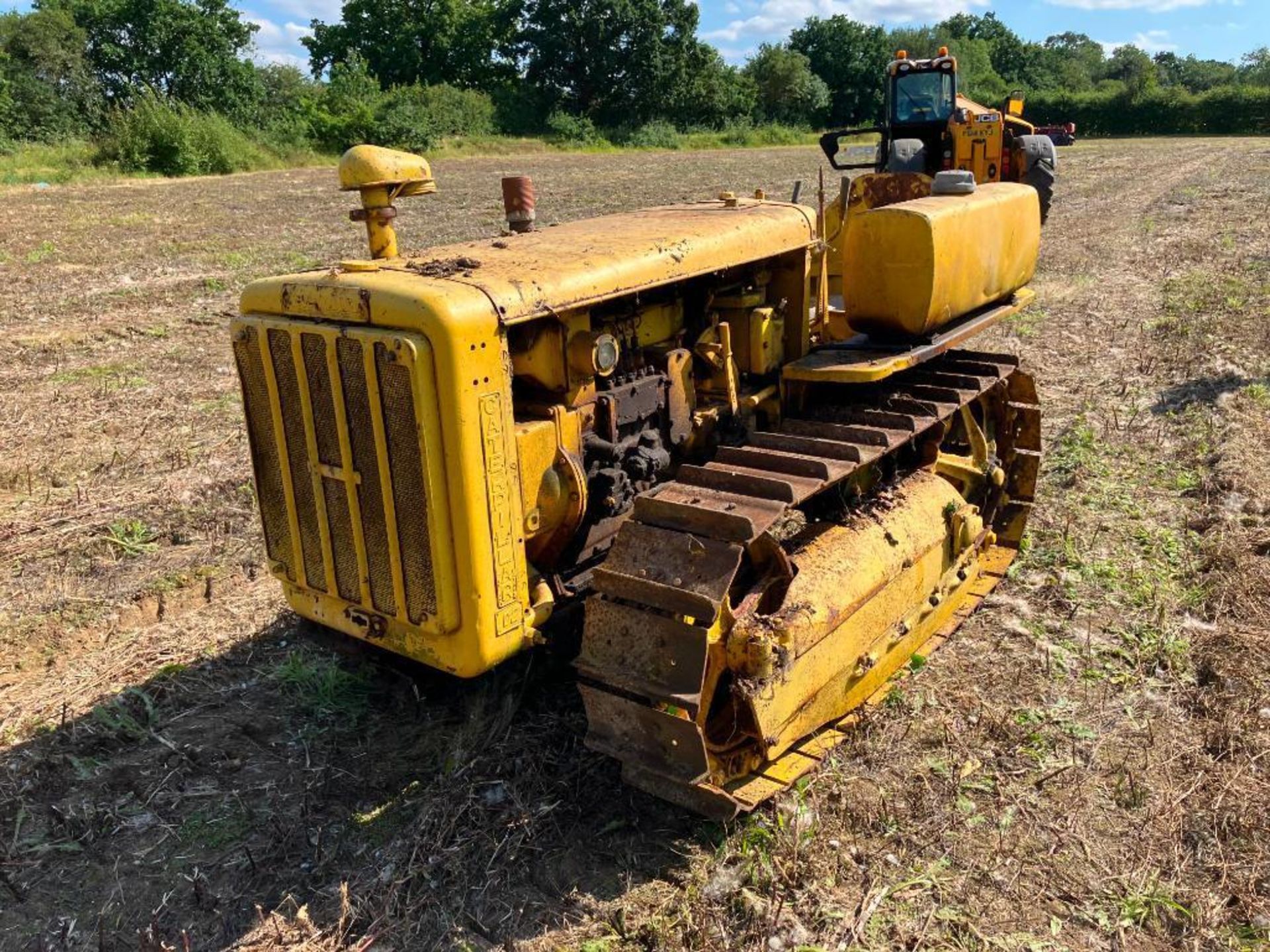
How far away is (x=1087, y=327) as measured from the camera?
404 inches

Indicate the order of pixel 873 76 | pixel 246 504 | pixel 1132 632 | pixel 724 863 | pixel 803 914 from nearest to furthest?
pixel 803 914 < pixel 724 863 < pixel 1132 632 < pixel 246 504 < pixel 873 76

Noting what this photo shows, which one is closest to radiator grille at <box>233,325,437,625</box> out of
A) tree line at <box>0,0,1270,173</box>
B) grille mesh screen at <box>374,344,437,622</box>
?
grille mesh screen at <box>374,344,437,622</box>

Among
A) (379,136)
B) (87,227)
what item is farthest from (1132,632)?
(379,136)

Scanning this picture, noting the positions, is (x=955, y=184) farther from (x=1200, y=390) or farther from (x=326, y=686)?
(x=1200, y=390)

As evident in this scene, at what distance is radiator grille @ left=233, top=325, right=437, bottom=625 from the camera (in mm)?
3232

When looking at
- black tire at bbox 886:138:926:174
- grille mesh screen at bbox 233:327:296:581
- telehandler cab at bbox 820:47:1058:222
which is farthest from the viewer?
telehandler cab at bbox 820:47:1058:222

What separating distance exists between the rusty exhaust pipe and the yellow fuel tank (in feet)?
4.73

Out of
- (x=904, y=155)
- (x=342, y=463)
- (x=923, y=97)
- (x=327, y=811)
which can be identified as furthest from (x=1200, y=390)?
(x=327, y=811)

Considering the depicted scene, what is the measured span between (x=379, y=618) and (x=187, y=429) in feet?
15.9

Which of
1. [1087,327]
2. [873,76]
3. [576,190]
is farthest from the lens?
[873,76]

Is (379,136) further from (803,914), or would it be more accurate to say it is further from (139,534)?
(803,914)

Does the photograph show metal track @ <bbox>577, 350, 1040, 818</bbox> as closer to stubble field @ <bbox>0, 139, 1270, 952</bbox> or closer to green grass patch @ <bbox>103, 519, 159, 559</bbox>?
stubble field @ <bbox>0, 139, 1270, 952</bbox>

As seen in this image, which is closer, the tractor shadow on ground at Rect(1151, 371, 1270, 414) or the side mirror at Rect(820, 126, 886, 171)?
the side mirror at Rect(820, 126, 886, 171)

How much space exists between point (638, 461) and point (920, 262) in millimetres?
1563
